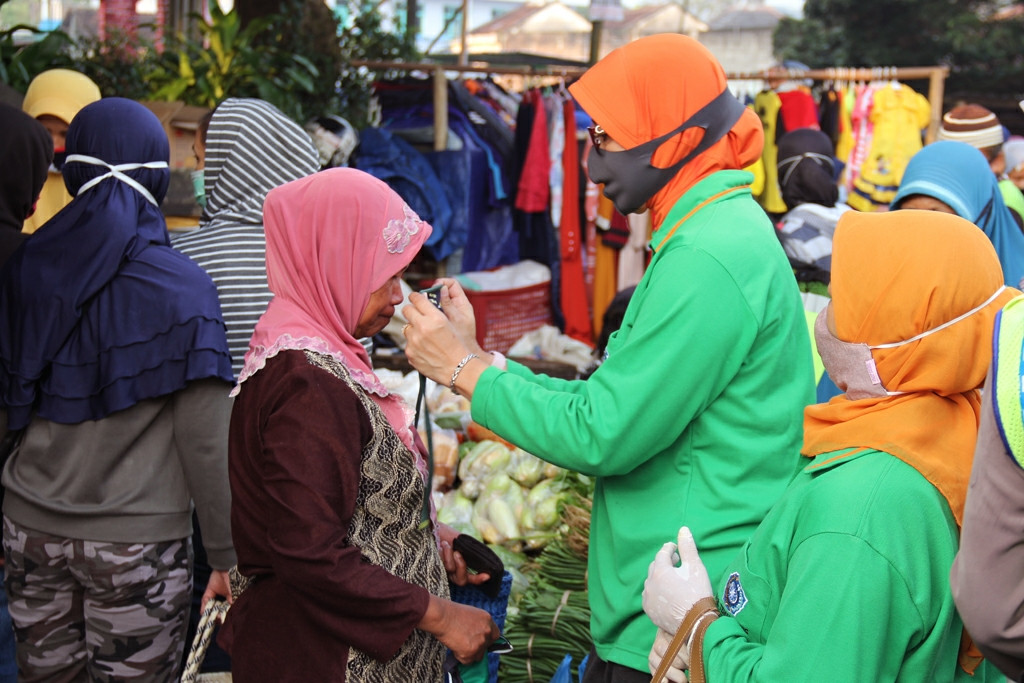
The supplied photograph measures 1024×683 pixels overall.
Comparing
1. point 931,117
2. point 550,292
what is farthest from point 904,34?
point 550,292

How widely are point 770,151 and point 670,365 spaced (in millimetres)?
5965

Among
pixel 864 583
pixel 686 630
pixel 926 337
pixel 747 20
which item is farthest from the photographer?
pixel 747 20

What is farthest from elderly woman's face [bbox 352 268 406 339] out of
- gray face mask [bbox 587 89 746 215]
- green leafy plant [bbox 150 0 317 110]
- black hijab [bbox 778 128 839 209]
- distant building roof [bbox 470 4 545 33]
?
distant building roof [bbox 470 4 545 33]

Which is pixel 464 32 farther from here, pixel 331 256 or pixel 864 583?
pixel 864 583

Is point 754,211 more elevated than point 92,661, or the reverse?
point 754,211

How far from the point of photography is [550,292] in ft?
24.9

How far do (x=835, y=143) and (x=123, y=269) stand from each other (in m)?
6.30

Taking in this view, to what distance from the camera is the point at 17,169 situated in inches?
117

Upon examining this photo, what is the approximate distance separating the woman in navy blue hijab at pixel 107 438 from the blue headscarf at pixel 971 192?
8.33ft

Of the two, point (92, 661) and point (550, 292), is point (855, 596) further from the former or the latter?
point (550, 292)

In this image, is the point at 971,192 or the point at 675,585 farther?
the point at 971,192

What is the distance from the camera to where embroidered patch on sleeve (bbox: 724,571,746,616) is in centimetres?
160

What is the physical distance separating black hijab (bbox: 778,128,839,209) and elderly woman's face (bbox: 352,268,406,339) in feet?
10.1

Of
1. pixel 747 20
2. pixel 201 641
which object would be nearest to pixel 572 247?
pixel 201 641
